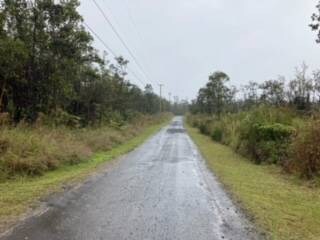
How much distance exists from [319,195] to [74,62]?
1588 cm

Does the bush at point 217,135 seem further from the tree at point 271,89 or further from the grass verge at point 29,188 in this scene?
the grass verge at point 29,188

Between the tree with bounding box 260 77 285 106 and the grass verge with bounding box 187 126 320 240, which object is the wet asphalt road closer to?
the grass verge with bounding box 187 126 320 240

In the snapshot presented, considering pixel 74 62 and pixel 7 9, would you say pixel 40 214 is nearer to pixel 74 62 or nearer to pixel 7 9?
pixel 7 9

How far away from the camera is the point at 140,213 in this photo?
8383 mm

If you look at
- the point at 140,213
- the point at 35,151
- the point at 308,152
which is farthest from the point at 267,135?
the point at 140,213

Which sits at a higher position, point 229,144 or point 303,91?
point 303,91

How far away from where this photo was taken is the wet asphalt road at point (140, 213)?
685 centimetres

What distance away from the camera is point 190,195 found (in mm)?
10609

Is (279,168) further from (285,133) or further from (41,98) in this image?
(41,98)

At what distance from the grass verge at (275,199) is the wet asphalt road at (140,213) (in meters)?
0.38

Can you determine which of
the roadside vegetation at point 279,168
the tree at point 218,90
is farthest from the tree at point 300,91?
→ the tree at point 218,90

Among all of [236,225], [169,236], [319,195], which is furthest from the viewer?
[319,195]

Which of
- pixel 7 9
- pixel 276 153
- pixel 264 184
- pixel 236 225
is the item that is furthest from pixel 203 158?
pixel 236 225

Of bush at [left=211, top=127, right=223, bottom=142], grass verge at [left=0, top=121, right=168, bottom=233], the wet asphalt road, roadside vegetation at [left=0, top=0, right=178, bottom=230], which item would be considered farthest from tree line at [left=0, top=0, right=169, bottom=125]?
bush at [left=211, top=127, right=223, bottom=142]
